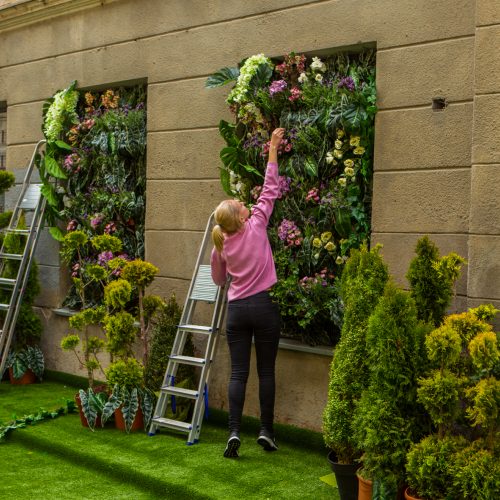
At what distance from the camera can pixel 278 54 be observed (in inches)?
240

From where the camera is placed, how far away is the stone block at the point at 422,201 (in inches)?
195

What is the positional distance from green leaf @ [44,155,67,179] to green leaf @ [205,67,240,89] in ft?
7.17

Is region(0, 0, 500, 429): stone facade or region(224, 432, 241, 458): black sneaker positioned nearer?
region(0, 0, 500, 429): stone facade

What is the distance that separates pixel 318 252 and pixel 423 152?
1.11m

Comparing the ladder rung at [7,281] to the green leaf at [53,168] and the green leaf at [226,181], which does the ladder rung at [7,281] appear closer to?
the green leaf at [53,168]

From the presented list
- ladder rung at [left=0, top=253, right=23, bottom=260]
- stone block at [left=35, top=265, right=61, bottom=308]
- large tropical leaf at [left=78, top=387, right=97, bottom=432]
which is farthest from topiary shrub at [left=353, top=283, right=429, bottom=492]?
stone block at [left=35, top=265, right=61, bottom=308]

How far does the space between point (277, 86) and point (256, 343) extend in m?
1.98

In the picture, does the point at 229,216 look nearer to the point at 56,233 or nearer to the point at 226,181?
the point at 226,181

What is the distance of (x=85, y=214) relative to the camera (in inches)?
307

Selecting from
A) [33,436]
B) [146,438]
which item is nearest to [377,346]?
[146,438]

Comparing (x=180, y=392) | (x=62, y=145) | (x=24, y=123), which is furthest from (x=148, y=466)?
(x=24, y=123)

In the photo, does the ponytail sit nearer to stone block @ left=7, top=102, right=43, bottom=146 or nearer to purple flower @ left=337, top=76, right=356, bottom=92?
purple flower @ left=337, top=76, right=356, bottom=92

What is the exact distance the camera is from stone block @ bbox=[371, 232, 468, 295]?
4977 millimetres

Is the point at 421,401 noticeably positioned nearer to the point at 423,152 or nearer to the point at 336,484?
the point at 336,484
